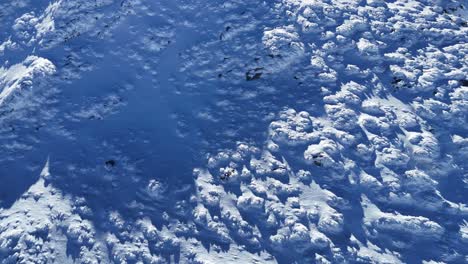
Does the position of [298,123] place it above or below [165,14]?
below

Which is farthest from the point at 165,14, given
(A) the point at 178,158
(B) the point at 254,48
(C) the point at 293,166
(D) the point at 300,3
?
(C) the point at 293,166

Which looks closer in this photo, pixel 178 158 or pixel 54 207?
pixel 54 207

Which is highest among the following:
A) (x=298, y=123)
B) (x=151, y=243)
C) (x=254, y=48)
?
(x=254, y=48)

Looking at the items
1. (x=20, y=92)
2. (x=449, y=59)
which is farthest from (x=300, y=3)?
(x=20, y=92)

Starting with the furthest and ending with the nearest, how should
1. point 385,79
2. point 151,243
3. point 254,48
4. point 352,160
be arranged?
point 254,48, point 385,79, point 352,160, point 151,243

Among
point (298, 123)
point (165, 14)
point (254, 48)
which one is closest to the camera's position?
point (298, 123)

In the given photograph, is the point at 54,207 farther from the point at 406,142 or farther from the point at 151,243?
the point at 406,142

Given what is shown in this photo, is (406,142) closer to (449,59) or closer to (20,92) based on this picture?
(449,59)
